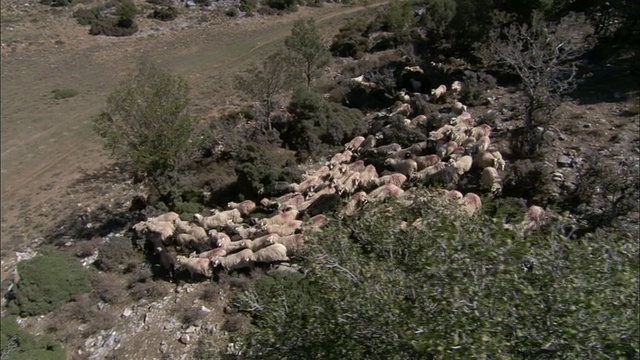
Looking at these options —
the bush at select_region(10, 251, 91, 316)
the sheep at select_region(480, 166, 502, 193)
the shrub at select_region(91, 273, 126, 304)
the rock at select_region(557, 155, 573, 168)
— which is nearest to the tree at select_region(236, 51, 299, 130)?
the shrub at select_region(91, 273, 126, 304)

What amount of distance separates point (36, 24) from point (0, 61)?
7.46 m

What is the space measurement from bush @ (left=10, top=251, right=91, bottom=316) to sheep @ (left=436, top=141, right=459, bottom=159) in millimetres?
12053

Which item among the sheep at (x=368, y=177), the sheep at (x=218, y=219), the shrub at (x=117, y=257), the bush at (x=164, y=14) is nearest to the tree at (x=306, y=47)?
the sheep at (x=368, y=177)

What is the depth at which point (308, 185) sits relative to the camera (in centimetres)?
1738

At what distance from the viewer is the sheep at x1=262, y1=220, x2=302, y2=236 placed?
1509 centimetres

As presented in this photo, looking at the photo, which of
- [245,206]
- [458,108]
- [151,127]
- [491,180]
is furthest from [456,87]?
[151,127]

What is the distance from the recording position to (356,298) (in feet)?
21.4

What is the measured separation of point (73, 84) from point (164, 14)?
45.2 feet

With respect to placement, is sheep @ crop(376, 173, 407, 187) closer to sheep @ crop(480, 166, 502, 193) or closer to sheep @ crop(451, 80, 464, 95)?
sheep @ crop(480, 166, 502, 193)

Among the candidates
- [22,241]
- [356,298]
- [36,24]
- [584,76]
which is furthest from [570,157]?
[36,24]

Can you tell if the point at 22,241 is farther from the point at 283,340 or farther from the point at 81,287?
the point at 283,340

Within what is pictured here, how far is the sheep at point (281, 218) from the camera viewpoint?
15617 mm

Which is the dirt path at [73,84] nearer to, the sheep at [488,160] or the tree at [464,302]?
the sheep at [488,160]

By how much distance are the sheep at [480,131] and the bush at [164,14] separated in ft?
115
